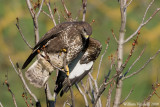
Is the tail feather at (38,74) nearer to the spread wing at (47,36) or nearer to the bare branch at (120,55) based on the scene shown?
the spread wing at (47,36)

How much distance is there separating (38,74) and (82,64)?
0.73 meters

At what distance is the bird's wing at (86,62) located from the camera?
18.2 feet

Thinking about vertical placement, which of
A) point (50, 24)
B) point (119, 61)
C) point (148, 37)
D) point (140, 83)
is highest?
point (119, 61)

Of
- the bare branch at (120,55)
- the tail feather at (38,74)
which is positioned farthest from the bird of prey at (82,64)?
the bare branch at (120,55)

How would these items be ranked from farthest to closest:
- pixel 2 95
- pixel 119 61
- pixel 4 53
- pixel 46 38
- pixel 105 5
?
1. pixel 105 5
2. pixel 4 53
3. pixel 2 95
4. pixel 46 38
5. pixel 119 61

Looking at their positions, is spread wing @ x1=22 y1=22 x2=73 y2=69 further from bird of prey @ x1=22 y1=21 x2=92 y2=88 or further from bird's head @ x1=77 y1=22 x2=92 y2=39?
bird's head @ x1=77 y1=22 x2=92 y2=39

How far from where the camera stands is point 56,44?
5.23 metres

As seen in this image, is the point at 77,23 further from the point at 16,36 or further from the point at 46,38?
the point at 16,36

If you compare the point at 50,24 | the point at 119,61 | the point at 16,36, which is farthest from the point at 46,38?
the point at 16,36

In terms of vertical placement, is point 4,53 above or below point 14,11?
below

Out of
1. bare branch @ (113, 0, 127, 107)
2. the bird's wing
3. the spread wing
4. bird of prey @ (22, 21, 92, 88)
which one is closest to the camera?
bare branch @ (113, 0, 127, 107)

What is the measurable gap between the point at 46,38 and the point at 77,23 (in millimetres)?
581

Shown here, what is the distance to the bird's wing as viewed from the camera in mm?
5542

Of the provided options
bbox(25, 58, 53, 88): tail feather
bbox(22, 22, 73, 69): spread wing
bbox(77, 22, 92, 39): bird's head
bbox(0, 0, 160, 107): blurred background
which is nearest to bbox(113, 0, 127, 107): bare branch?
bbox(77, 22, 92, 39): bird's head
